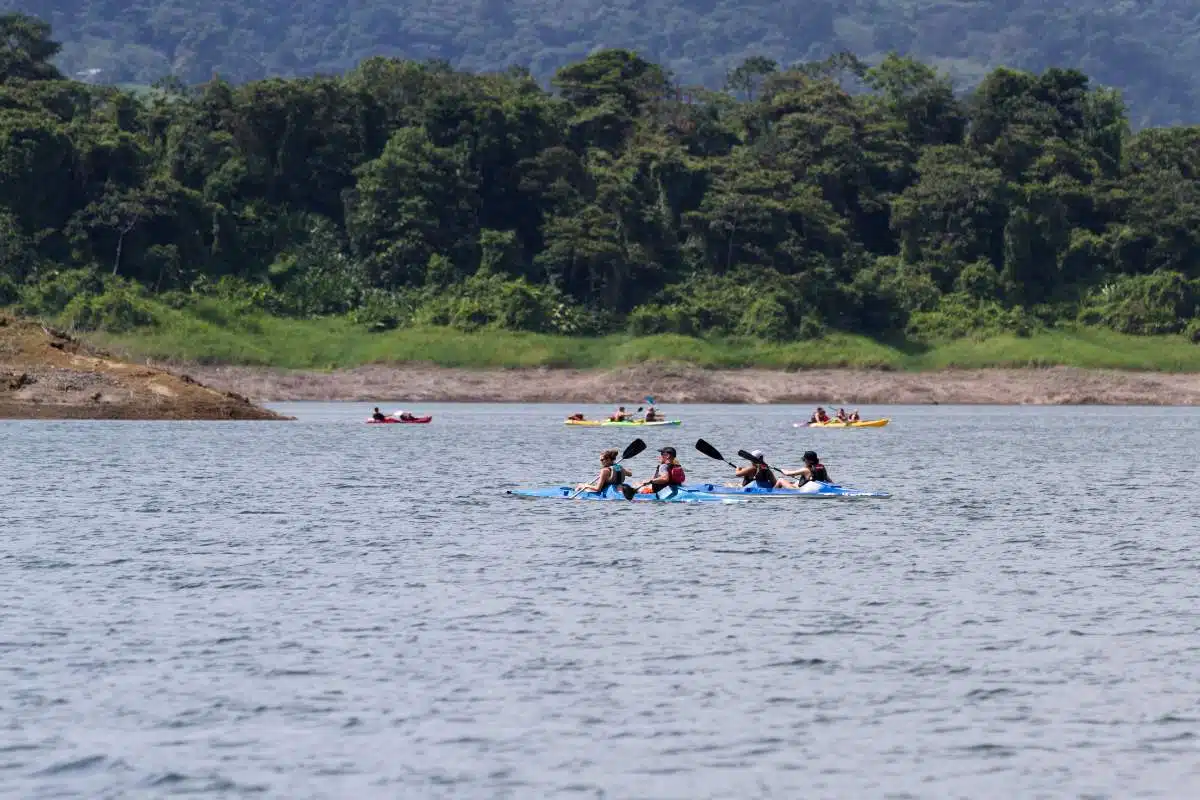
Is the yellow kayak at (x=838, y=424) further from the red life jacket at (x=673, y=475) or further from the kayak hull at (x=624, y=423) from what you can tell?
the red life jacket at (x=673, y=475)

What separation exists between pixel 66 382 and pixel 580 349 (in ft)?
165

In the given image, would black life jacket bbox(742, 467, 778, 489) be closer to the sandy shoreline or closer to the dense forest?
the sandy shoreline

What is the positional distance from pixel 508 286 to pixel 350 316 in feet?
36.7

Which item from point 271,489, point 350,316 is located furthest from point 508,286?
point 271,489

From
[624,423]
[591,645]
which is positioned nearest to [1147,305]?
[624,423]

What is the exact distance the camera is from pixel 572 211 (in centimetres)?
14125

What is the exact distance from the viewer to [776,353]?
131 meters

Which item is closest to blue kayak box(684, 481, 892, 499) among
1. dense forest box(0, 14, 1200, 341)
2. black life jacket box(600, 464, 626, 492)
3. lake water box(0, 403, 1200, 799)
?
lake water box(0, 403, 1200, 799)

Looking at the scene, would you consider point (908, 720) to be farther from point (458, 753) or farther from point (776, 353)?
point (776, 353)

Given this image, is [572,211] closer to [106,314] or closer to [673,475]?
[106,314]

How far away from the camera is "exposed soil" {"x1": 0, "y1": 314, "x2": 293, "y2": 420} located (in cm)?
8438

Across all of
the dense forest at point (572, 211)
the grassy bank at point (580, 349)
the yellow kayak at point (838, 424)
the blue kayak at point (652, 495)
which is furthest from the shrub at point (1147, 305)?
the blue kayak at point (652, 495)

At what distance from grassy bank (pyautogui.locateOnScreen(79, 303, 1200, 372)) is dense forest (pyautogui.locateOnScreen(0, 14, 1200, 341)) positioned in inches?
65.7

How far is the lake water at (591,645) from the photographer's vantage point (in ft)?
61.1
